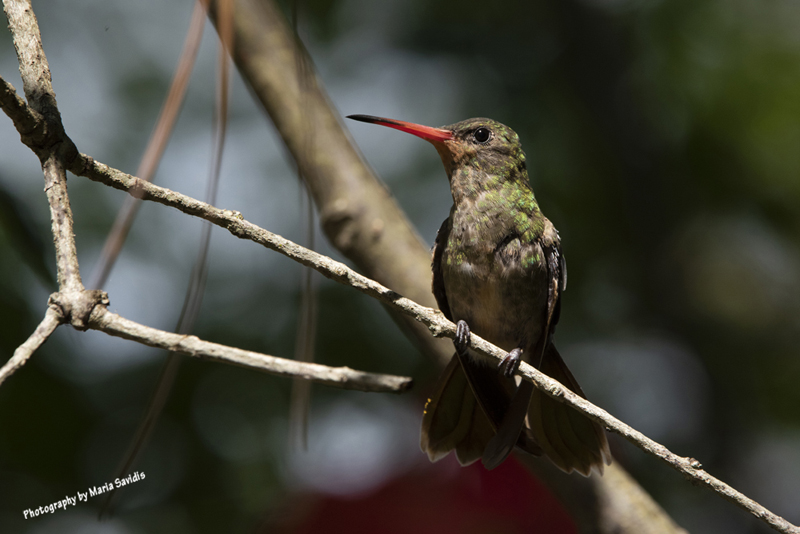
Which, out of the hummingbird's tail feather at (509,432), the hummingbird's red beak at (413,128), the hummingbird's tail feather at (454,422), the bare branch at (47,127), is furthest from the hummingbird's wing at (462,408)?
the bare branch at (47,127)

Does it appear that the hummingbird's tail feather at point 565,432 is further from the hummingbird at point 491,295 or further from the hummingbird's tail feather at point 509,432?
the hummingbird's tail feather at point 509,432

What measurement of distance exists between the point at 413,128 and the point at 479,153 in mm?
416

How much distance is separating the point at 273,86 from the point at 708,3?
2555mm

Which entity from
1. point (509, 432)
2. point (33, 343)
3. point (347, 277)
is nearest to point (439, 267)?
point (509, 432)

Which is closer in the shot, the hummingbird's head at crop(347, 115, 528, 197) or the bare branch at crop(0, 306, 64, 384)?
the bare branch at crop(0, 306, 64, 384)

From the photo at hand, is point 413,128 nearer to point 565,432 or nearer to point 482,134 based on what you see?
point 482,134

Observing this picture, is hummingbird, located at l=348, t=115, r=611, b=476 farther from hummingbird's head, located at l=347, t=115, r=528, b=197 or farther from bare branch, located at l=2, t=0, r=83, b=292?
bare branch, located at l=2, t=0, r=83, b=292

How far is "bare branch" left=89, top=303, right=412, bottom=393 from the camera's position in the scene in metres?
1.10

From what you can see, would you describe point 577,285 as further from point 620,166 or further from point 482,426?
point 482,426

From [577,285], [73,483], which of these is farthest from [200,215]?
[577,285]

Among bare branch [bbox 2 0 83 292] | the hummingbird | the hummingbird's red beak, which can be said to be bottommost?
bare branch [bbox 2 0 83 292]

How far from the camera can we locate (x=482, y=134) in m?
2.91

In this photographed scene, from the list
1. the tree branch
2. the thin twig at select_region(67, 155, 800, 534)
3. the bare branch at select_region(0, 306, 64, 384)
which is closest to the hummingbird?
the thin twig at select_region(67, 155, 800, 534)

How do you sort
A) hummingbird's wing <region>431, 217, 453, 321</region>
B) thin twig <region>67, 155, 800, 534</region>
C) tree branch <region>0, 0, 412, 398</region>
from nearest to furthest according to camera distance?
tree branch <region>0, 0, 412, 398</region>, thin twig <region>67, 155, 800, 534</region>, hummingbird's wing <region>431, 217, 453, 321</region>
